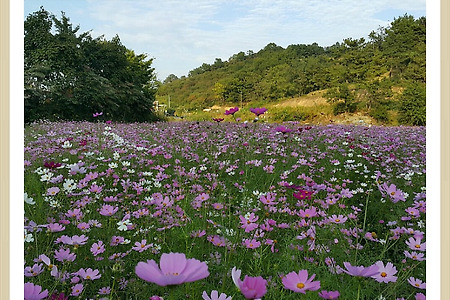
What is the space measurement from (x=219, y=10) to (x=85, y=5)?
53 cm

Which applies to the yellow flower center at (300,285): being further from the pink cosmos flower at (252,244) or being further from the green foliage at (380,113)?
the green foliage at (380,113)

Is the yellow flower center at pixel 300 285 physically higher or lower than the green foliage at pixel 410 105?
lower

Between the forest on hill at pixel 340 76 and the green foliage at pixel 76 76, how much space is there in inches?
245

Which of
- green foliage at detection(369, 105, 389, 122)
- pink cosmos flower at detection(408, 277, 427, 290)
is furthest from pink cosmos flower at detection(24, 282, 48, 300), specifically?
green foliage at detection(369, 105, 389, 122)

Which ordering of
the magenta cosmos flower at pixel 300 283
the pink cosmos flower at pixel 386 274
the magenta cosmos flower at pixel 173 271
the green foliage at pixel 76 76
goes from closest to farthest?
1. the magenta cosmos flower at pixel 173 271
2. the magenta cosmos flower at pixel 300 283
3. the pink cosmos flower at pixel 386 274
4. the green foliage at pixel 76 76

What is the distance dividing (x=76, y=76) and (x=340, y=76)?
10.7 metres

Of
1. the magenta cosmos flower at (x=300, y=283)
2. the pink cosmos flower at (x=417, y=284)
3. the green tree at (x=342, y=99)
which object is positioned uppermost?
the green tree at (x=342, y=99)

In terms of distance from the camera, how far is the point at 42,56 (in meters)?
7.02

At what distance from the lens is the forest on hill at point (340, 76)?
868 cm

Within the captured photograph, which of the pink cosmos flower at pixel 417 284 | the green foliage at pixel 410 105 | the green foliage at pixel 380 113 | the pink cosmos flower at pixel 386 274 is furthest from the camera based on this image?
the green foliage at pixel 380 113

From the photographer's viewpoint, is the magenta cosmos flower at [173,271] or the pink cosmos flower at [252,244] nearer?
the magenta cosmos flower at [173,271]

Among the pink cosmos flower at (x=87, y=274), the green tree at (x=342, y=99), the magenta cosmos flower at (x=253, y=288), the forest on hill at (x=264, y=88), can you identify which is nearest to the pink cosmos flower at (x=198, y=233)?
the pink cosmos flower at (x=87, y=274)

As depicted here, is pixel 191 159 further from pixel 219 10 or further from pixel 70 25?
pixel 70 25
